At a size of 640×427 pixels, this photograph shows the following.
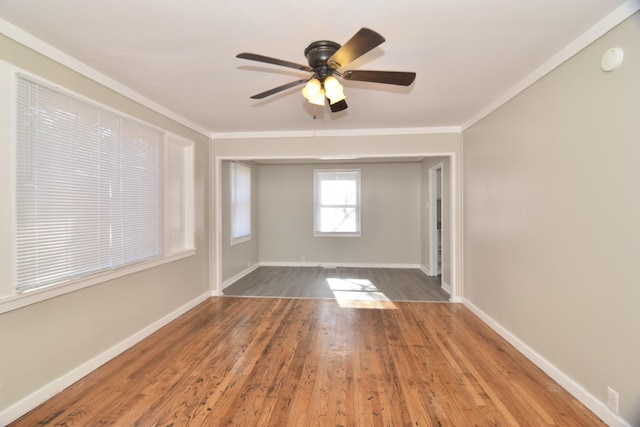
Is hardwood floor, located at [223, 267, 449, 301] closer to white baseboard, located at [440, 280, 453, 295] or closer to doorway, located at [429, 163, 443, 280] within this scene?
white baseboard, located at [440, 280, 453, 295]

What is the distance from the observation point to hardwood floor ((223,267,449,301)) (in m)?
4.53

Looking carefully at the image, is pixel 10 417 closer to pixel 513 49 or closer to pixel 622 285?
pixel 622 285

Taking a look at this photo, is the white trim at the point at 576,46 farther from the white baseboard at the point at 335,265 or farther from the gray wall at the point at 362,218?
the white baseboard at the point at 335,265

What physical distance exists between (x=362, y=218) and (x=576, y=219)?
4745 mm

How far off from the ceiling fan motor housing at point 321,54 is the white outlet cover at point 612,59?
1627 millimetres

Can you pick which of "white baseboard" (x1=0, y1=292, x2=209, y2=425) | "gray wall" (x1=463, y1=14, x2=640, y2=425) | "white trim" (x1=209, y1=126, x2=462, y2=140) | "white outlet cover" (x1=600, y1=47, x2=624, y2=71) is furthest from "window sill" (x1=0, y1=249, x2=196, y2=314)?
"white outlet cover" (x1=600, y1=47, x2=624, y2=71)

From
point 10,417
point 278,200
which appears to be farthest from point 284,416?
point 278,200

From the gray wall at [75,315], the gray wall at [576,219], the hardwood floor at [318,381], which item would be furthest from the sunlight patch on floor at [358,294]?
the gray wall at [75,315]

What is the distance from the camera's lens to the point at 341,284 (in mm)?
5199

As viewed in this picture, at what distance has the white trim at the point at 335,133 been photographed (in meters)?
4.14

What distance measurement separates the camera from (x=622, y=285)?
5.60ft

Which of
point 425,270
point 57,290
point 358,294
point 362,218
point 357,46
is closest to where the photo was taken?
point 357,46

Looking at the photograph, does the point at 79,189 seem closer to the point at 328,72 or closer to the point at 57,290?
the point at 57,290

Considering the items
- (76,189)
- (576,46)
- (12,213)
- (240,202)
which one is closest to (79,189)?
(76,189)
